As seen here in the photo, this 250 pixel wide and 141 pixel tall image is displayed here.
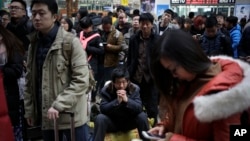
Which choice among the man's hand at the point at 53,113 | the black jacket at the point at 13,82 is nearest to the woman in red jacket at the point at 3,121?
the black jacket at the point at 13,82

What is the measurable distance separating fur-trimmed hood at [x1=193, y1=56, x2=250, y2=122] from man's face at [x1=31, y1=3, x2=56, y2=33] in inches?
57.3

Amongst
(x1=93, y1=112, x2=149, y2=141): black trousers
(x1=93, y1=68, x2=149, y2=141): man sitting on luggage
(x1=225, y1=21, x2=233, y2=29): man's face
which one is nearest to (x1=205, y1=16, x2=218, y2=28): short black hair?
(x1=93, y1=68, x2=149, y2=141): man sitting on luggage

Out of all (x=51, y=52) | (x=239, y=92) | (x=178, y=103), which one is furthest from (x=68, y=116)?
(x=239, y=92)

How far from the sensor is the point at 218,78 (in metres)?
1.40

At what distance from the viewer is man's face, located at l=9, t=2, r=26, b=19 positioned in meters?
4.23

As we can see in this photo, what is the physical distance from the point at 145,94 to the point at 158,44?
9.82 ft

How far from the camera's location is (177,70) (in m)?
1.50

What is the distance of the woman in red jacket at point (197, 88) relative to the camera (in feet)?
4.40

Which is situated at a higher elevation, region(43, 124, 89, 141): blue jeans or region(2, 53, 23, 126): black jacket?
region(2, 53, 23, 126): black jacket

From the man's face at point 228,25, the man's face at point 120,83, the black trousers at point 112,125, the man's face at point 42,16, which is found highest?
the man's face at point 42,16

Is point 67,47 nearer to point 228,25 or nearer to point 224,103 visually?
point 224,103

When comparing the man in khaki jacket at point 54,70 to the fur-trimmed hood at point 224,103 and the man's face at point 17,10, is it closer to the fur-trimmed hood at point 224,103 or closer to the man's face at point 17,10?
the fur-trimmed hood at point 224,103

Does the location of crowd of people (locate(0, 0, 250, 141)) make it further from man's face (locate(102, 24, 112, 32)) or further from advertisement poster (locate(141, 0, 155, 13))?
advertisement poster (locate(141, 0, 155, 13))

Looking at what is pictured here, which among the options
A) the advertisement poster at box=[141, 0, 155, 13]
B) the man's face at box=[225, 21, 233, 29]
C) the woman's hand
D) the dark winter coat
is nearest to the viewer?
the woman's hand
